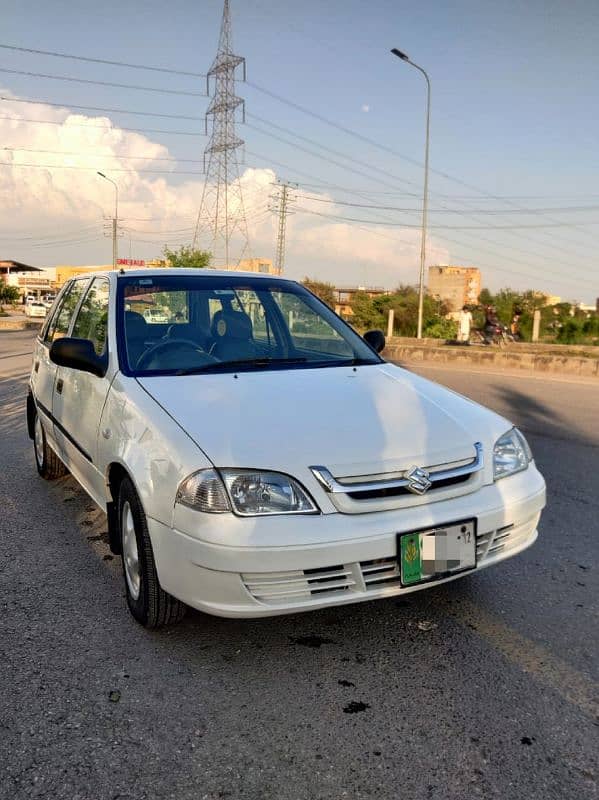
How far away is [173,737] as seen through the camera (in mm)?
2230

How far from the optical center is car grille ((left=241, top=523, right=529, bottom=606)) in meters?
2.45

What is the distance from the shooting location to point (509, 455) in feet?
10.0

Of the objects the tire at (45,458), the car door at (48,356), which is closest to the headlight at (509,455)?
the car door at (48,356)

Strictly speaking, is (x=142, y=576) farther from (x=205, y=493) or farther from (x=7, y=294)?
(x=7, y=294)

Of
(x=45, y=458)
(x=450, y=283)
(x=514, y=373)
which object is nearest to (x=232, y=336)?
(x=45, y=458)

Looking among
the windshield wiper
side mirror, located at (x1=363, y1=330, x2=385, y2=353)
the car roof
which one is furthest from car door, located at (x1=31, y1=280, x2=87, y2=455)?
side mirror, located at (x1=363, y1=330, x2=385, y2=353)

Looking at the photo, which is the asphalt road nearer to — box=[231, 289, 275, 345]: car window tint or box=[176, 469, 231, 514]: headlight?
box=[176, 469, 231, 514]: headlight

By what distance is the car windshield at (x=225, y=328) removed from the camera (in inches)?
139

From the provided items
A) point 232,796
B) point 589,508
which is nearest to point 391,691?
point 232,796

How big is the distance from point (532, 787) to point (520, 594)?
1445 mm

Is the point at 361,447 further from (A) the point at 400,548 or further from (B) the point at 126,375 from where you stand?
(B) the point at 126,375

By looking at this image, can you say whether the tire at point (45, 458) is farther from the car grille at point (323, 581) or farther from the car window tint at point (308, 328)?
the car grille at point (323, 581)

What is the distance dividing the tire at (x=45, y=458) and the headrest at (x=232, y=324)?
6.29ft

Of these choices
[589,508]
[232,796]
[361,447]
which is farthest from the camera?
[589,508]
